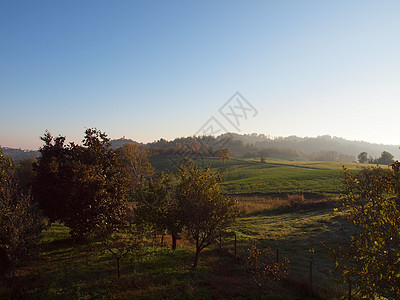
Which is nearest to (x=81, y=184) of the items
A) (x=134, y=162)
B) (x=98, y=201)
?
(x=98, y=201)

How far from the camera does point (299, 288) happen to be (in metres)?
14.0

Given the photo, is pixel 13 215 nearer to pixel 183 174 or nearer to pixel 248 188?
pixel 183 174

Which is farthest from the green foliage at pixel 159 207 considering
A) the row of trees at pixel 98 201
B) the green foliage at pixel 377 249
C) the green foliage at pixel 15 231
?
the green foliage at pixel 377 249

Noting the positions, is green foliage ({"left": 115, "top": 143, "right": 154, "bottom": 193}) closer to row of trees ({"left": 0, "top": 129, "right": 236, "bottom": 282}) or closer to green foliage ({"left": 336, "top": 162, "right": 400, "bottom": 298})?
row of trees ({"left": 0, "top": 129, "right": 236, "bottom": 282})

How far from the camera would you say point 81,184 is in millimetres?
17844

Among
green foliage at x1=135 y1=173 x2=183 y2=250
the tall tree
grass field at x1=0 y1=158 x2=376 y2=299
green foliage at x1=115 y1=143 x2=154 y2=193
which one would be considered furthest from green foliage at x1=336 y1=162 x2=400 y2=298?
green foliage at x1=115 y1=143 x2=154 y2=193

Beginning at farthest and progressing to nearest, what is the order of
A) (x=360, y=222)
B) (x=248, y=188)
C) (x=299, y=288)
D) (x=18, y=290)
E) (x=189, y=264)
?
(x=248, y=188) < (x=189, y=264) < (x=299, y=288) < (x=18, y=290) < (x=360, y=222)

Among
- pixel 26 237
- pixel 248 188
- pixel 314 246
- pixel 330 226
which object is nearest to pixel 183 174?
pixel 26 237

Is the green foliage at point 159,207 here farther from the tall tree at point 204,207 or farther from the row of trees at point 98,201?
the tall tree at point 204,207

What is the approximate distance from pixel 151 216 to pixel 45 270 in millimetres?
8319

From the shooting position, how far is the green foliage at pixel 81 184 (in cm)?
1809

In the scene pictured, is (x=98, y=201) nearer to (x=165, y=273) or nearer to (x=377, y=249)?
(x=165, y=273)

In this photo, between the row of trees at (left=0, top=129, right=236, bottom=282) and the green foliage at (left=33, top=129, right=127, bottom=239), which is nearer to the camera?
the row of trees at (left=0, top=129, right=236, bottom=282)

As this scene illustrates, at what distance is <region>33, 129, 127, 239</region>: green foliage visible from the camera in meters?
18.1
